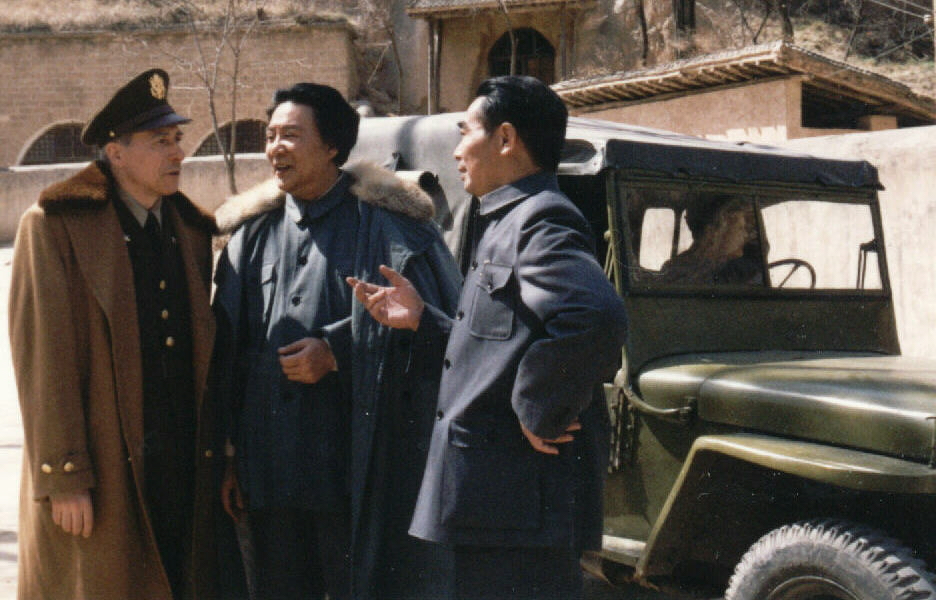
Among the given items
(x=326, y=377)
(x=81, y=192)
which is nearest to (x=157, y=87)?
(x=81, y=192)

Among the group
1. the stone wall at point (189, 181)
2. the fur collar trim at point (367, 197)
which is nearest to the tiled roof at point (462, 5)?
the stone wall at point (189, 181)

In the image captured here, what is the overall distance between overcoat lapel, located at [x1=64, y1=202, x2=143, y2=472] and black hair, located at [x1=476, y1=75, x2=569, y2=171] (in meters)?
1.13

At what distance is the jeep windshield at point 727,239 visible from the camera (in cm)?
399

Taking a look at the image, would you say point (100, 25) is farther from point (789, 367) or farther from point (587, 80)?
point (789, 367)

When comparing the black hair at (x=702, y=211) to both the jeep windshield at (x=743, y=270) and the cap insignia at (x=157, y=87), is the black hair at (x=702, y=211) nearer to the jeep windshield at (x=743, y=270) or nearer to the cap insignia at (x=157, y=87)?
the jeep windshield at (x=743, y=270)

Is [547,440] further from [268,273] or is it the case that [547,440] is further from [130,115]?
[130,115]

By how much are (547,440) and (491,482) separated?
0.50 feet

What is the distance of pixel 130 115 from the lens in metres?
3.01

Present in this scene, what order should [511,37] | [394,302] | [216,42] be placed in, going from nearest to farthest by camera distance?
[394,302], [511,37], [216,42]

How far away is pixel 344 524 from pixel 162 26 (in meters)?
24.8

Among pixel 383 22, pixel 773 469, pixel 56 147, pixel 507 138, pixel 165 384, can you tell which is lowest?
pixel 773 469

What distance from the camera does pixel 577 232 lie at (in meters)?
2.27

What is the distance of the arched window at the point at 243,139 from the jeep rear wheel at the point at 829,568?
2334 centimetres

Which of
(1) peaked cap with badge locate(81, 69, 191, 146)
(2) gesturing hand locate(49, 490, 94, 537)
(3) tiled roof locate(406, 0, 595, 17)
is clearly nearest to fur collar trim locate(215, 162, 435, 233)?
(1) peaked cap with badge locate(81, 69, 191, 146)
